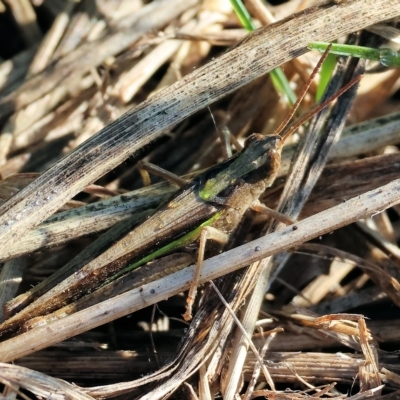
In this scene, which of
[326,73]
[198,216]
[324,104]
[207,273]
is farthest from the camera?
[326,73]

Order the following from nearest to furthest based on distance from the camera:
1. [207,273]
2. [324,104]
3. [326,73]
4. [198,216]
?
[207,273] → [324,104] → [198,216] → [326,73]

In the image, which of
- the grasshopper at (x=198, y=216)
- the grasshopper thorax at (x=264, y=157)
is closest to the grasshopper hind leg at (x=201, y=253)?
the grasshopper at (x=198, y=216)

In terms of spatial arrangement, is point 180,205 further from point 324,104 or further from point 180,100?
point 324,104

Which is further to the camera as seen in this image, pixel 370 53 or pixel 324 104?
pixel 370 53

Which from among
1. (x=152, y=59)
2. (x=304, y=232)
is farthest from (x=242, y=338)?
(x=152, y=59)

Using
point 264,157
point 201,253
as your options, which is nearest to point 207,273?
point 201,253

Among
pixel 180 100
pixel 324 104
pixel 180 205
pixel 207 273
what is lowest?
pixel 207 273

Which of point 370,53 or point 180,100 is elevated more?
point 180,100
